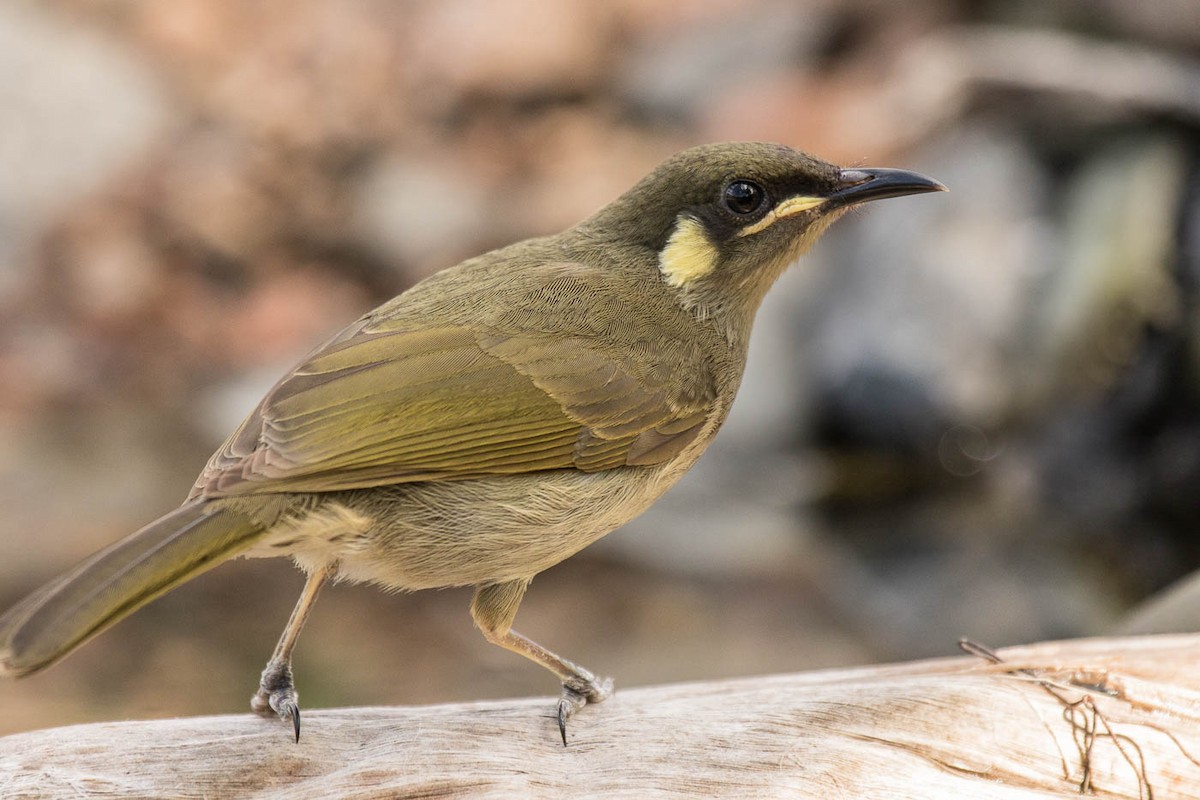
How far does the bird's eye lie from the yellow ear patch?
5.1 inches

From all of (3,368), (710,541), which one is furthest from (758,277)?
(3,368)

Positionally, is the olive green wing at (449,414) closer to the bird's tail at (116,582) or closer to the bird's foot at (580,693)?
the bird's tail at (116,582)

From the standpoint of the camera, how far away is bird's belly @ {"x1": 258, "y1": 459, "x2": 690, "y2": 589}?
3789mm

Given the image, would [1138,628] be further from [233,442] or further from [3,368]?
[3,368]

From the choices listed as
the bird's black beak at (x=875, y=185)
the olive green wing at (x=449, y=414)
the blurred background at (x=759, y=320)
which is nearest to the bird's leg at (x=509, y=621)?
the blurred background at (x=759, y=320)

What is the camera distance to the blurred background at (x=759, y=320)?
777 centimetres

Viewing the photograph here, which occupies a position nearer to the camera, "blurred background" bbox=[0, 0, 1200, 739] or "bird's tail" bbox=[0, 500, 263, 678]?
"bird's tail" bbox=[0, 500, 263, 678]

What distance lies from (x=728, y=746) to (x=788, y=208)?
170 centimetres

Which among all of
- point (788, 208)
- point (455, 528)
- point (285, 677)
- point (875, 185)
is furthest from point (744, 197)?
point (285, 677)

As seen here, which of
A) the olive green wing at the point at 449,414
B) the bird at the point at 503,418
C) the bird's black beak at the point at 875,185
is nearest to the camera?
the bird at the point at 503,418

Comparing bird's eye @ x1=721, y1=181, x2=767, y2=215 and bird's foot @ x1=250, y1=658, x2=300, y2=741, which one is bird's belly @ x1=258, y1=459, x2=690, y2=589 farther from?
bird's eye @ x1=721, y1=181, x2=767, y2=215

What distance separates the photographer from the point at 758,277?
4.56 meters

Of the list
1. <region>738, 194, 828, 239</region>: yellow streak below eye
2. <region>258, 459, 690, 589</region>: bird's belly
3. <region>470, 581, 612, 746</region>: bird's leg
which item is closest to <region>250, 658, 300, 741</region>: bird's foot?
<region>258, 459, 690, 589</region>: bird's belly

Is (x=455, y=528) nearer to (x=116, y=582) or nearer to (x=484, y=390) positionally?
(x=484, y=390)
